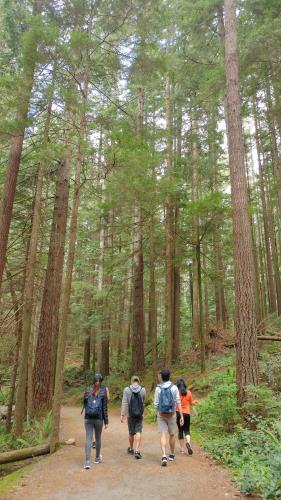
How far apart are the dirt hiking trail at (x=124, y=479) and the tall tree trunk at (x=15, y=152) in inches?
227

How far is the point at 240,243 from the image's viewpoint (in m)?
8.55

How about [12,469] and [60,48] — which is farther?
[60,48]

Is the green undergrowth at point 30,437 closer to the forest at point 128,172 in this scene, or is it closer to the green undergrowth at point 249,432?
the forest at point 128,172

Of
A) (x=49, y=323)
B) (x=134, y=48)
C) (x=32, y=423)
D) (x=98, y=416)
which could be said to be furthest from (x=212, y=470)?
(x=134, y=48)

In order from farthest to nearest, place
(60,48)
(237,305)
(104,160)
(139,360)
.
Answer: (139,360), (104,160), (60,48), (237,305)

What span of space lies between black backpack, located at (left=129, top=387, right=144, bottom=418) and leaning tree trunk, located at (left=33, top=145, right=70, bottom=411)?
5140 mm

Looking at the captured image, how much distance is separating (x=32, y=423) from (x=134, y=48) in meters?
11.3

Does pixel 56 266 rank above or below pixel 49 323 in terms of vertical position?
above

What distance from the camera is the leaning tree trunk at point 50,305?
11633 mm

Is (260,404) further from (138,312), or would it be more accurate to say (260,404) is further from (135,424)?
(138,312)

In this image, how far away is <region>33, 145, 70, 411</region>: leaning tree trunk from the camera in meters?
11.6

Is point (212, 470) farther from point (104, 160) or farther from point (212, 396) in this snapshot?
point (104, 160)

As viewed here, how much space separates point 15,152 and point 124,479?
920 cm

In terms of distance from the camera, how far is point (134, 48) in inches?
421
